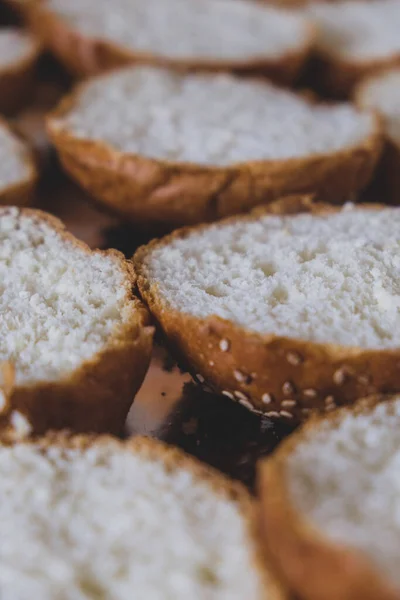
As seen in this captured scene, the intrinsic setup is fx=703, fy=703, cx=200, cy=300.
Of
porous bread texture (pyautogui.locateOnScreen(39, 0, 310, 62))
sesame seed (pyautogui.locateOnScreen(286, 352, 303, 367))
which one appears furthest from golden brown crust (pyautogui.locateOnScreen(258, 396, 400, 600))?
porous bread texture (pyautogui.locateOnScreen(39, 0, 310, 62))

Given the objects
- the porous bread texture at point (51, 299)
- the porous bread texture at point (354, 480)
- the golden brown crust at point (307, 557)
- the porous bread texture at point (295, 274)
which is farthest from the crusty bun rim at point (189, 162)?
the golden brown crust at point (307, 557)

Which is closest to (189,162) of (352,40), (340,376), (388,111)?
(340,376)

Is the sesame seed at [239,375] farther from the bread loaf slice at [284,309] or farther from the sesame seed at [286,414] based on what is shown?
the sesame seed at [286,414]

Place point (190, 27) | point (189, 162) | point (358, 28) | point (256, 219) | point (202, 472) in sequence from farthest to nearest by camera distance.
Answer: point (358, 28) → point (190, 27) → point (189, 162) → point (256, 219) → point (202, 472)

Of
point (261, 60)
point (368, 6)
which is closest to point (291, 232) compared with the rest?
point (261, 60)

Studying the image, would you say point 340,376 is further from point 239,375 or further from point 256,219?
point 256,219

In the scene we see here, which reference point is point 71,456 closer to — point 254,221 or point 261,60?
point 254,221

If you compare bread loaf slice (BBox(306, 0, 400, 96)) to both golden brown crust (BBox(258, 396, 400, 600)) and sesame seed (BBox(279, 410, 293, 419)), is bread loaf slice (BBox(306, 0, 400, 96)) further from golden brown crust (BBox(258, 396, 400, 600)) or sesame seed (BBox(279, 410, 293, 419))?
golden brown crust (BBox(258, 396, 400, 600))
